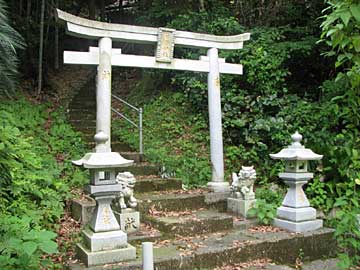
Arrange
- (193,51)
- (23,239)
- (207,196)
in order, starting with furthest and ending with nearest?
(193,51) < (207,196) < (23,239)

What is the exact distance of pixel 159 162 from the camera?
23.0 feet

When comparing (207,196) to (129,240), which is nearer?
(129,240)

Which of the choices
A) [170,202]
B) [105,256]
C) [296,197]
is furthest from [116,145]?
[105,256]

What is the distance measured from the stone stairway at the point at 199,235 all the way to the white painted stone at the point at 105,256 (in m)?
0.08

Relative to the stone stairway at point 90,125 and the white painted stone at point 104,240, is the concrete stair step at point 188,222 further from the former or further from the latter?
the stone stairway at point 90,125

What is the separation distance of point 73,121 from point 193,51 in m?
3.45

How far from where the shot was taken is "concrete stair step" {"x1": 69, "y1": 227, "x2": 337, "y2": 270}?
3904 millimetres

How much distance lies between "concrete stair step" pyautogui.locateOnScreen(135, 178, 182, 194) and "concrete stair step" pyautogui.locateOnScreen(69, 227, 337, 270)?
1.47m

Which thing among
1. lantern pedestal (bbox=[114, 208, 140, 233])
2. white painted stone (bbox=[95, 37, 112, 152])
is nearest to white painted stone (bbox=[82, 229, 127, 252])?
lantern pedestal (bbox=[114, 208, 140, 233])

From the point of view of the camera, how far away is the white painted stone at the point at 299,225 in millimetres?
4930

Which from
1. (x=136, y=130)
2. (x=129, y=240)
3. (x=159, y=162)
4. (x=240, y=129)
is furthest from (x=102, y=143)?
(x=136, y=130)

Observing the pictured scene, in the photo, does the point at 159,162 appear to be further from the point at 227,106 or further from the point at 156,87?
the point at 156,87

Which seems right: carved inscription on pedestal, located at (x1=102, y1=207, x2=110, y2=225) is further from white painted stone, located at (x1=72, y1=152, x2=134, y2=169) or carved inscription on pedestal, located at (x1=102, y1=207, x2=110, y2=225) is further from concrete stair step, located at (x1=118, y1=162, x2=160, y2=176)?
concrete stair step, located at (x1=118, y1=162, x2=160, y2=176)

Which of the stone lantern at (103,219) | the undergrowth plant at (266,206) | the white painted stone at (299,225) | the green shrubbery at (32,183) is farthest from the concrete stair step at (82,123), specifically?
the white painted stone at (299,225)
